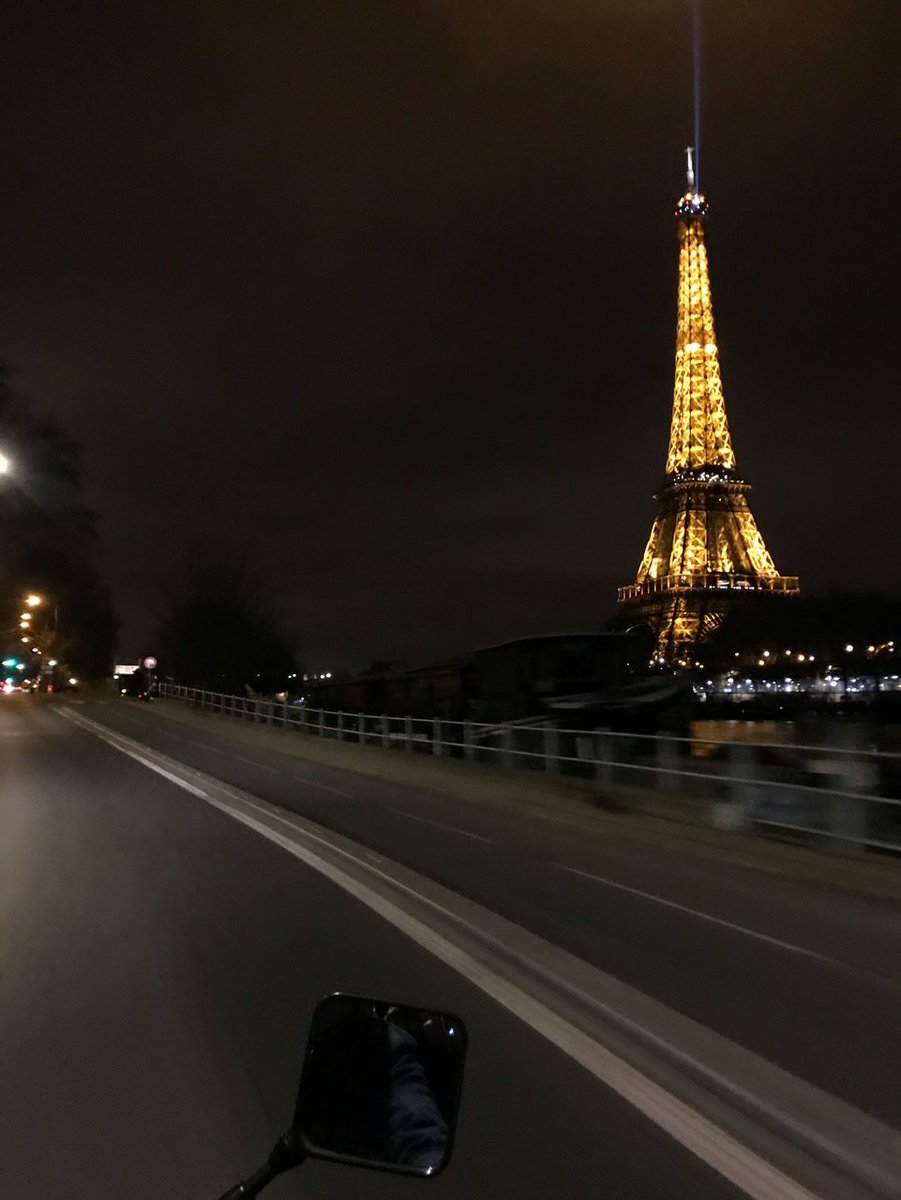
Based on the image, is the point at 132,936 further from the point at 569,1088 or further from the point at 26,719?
the point at 26,719

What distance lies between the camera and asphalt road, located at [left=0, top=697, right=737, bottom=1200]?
193 inches

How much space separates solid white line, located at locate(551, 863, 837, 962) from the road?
32 mm

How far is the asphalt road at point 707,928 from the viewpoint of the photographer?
6.86 m

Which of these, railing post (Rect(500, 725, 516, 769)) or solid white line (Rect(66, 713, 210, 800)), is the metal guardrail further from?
solid white line (Rect(66, 713, 210, 800))

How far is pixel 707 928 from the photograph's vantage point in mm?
9969

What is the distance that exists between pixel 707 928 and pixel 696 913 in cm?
65

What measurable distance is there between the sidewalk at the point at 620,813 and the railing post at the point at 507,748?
1.11ft

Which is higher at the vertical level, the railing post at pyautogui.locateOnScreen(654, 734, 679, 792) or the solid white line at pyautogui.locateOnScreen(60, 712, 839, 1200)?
the railing post at pyautogui.locateOnScreen(654, 734, 679, 792)

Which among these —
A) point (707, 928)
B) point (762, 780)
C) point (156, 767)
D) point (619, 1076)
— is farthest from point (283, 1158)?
point (156, 767)

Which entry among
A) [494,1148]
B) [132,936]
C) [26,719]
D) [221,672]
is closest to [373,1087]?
[494,1148]

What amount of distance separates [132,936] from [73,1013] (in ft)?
7.68

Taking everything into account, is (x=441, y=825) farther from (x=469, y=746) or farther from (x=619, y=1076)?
(x=619, y=1076)

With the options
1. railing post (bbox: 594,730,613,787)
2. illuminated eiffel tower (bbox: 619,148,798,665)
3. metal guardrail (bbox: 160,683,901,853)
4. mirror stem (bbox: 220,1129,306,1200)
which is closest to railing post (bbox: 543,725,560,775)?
metal guardrail (bbox: 160,683,901,853)

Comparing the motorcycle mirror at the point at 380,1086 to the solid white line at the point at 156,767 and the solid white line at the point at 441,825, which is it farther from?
the solid white line at the point at 156,767
